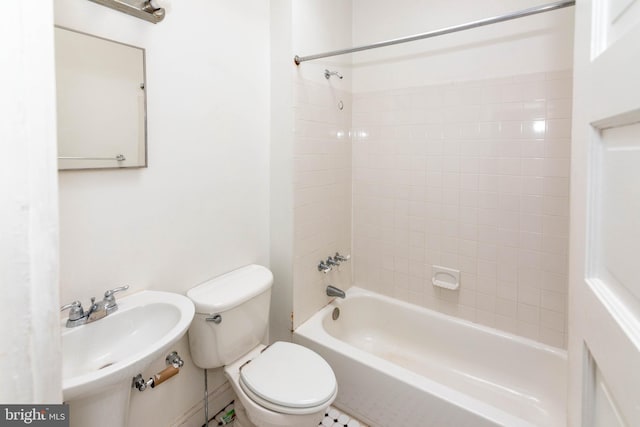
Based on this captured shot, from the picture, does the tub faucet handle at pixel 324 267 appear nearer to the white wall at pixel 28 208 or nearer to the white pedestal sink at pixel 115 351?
the white pedestal sink at pixel 115 351

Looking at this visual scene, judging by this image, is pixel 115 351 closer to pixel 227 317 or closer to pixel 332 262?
pixel 227 317

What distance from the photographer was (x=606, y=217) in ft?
1.61

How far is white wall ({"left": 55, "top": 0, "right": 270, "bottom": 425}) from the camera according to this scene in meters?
1.13

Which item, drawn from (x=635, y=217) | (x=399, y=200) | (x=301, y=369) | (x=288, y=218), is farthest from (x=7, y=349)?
(x=399, y=200)

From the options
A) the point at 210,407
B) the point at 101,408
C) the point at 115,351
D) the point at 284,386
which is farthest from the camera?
the point at 210,407

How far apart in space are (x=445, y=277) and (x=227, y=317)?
4.48 feet

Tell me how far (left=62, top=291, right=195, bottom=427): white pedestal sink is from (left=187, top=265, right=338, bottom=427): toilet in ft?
0.61

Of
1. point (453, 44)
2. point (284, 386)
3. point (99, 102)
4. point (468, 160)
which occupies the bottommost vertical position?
point (284, 386)

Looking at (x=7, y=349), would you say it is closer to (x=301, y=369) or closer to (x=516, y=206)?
(x=301, y=369)

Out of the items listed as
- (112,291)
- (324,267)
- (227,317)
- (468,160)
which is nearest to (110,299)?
(112,291)

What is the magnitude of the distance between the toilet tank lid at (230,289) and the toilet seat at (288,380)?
0.30m

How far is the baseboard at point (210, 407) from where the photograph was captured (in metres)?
1.55

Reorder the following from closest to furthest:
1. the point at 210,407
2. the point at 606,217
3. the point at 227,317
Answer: the point at 606,217 → the point at 227,317 → the point at 210,407

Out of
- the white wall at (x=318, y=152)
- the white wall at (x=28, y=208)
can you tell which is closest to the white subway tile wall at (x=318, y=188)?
the white wall at (x=318, y=152)
